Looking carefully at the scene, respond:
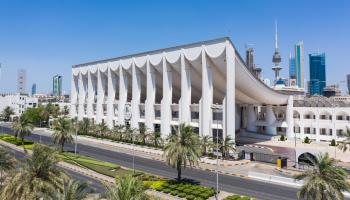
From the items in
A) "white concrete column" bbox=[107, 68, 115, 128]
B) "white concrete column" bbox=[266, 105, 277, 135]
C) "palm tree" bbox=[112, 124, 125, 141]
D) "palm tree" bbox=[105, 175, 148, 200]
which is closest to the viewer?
"palm tree" bbox=[105, 175, 148, 200]

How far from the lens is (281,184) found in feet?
146

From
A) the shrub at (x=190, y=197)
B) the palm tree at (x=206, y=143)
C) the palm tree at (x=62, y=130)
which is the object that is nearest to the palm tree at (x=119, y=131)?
the palm tree at (x=62, y=130)

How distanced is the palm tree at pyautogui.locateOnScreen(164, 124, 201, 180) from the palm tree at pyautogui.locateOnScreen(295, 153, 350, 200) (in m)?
16.2

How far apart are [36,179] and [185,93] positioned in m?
49.7

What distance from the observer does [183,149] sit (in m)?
40.5

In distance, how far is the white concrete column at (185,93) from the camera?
7288 cm

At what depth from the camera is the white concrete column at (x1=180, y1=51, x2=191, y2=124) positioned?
239ft

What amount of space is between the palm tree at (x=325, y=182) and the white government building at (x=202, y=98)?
36.9 m

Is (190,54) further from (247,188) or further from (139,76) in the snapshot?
(247,188)

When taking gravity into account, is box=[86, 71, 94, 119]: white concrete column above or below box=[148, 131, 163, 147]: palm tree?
above

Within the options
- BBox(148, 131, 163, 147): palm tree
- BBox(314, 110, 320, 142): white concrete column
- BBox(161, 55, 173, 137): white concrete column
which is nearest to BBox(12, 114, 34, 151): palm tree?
BBox(148, 131, 163, 147): palm tree

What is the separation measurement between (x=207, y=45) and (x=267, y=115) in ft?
107

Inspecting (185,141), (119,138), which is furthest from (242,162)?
(119,138)

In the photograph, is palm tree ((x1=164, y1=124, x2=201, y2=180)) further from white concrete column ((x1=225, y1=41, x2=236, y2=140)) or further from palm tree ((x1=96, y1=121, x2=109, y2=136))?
palm tree ((x1=96, y1=121, x2=109, y2=136))
